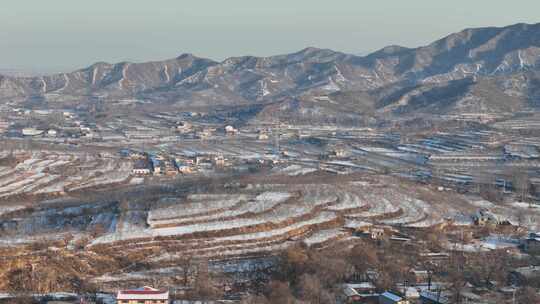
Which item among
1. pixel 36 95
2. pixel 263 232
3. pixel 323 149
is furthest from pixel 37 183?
pixel 36 95

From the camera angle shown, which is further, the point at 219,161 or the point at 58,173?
the point at 219,161

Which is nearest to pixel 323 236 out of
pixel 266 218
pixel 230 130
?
pixel 266 218

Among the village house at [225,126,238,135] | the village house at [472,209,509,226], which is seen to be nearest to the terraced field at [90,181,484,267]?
the village house at [472,209,509,226]

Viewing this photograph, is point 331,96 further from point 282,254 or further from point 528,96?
point 282,254

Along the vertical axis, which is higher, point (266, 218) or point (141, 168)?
point (141, 168)

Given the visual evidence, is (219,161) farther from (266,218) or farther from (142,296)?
(142,296)

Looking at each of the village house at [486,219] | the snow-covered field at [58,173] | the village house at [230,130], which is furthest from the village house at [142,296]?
the village house at [230,130]
